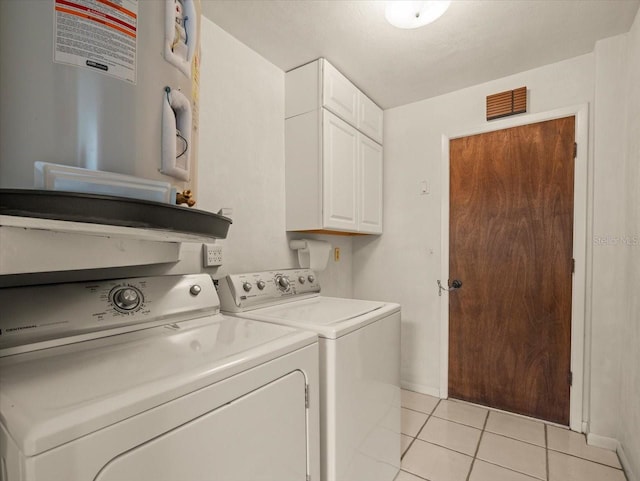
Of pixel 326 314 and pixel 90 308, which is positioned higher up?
pixel 90 308

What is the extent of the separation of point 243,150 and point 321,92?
2.08 feet

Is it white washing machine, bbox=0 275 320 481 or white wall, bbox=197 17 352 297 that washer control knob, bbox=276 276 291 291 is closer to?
white wall, bbox=197 17 352 297

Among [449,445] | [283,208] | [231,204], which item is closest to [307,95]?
[283,208]

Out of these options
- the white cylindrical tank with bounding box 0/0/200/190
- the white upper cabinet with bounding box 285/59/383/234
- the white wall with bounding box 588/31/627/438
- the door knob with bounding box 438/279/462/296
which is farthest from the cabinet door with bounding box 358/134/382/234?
the white cylindrical tank with bounding box 0/0/200/190

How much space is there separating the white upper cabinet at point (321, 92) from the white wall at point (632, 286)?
158 centimetres

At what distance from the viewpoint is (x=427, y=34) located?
183cm

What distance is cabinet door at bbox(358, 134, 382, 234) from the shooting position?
8.17 feet

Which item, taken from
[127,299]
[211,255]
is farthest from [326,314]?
[127,299]

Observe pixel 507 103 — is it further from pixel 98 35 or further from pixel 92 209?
pixel 92 209

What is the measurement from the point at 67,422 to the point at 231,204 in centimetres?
141

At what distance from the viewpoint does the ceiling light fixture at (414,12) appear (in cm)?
153

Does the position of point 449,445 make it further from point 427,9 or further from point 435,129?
point 427,9

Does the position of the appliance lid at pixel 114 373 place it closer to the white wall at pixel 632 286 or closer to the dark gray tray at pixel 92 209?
the dark gray tray at pixel 92 209

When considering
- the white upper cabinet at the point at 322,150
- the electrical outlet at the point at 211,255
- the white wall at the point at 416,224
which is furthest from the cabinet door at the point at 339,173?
the electrical outlet at the point at 211,255
